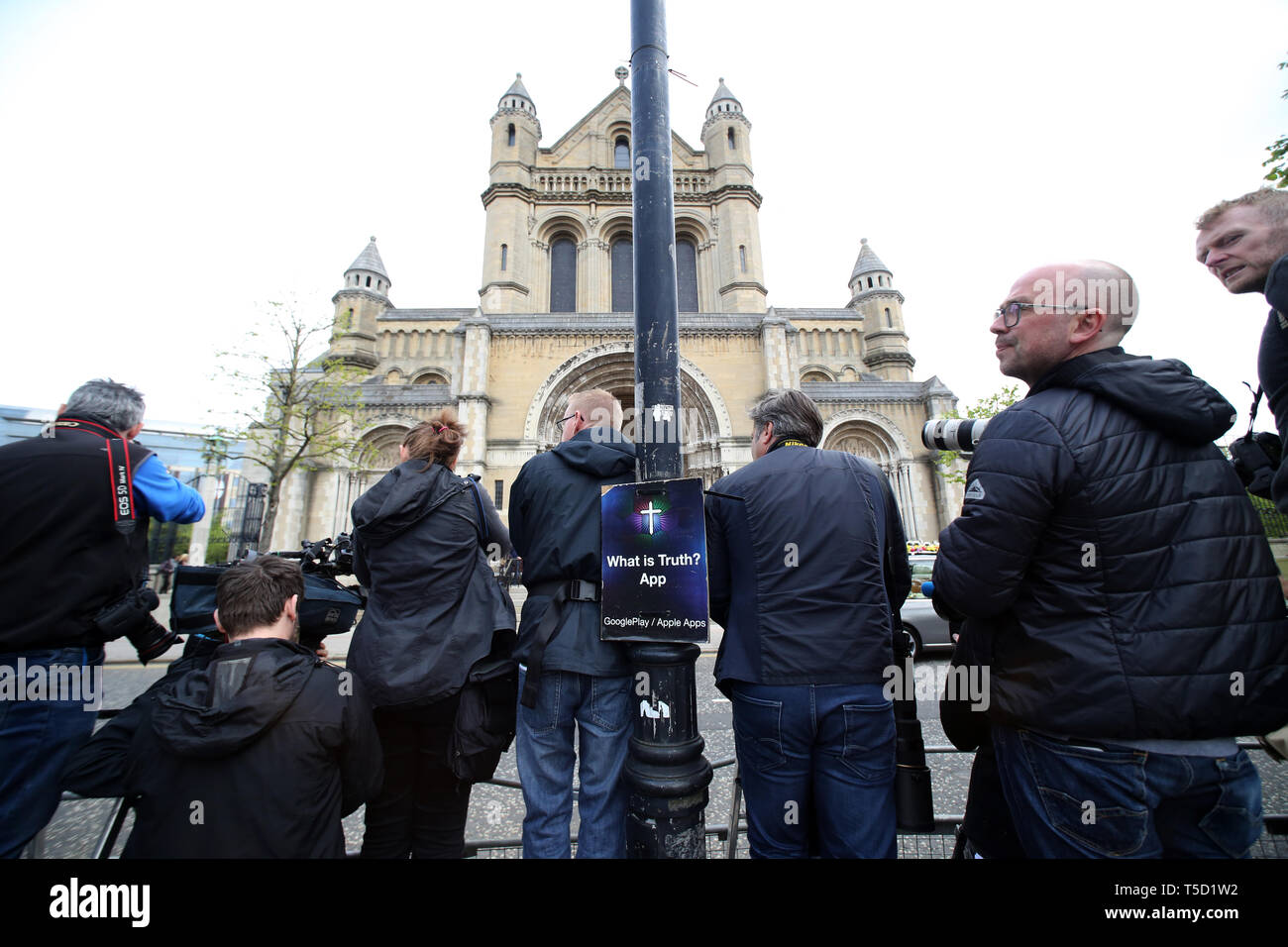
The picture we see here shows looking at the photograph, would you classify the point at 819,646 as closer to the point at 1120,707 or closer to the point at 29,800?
the point at 1120,707

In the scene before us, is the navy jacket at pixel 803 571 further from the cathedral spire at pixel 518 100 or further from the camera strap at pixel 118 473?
the cathedral spire at pixel 518 100

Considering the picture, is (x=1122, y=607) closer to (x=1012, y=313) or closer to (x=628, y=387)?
(x=1012, y=313)

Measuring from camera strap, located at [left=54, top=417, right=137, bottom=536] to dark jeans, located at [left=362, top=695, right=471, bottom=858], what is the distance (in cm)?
136

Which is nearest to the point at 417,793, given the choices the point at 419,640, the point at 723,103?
the point at 419,640

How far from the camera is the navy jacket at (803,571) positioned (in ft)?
5.62

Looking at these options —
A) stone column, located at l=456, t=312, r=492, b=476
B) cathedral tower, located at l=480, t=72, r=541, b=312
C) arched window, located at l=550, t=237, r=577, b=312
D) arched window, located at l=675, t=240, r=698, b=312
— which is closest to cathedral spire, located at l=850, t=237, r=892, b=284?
arched window, located at l=675, t=240, r=698, b=312

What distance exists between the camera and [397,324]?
74.3 feet

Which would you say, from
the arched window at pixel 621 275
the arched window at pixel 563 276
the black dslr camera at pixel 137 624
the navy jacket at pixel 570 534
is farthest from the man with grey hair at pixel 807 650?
the arched window at pixel 563 276

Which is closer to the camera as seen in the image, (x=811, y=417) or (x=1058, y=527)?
(x=1058, y=527)

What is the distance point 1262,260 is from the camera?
5.66 ft

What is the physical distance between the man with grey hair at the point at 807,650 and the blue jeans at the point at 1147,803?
0.46 meters

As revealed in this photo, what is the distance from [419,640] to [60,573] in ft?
4.78
